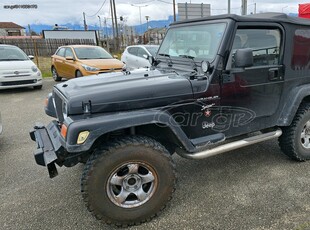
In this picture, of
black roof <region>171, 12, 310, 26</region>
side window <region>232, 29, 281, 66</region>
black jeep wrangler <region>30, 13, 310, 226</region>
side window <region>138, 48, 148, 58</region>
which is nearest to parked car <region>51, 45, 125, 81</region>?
side window <region>138, 48, 148, 58</region>

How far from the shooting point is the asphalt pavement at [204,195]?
2.64 metres

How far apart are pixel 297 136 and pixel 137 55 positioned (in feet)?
25.5

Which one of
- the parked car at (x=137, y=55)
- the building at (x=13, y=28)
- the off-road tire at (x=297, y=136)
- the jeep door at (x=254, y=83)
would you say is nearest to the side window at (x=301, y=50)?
the jeep door at (x=254, y=83)

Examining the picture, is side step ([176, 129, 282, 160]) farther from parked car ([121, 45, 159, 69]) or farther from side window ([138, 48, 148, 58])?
side window ([138, 48, 148, 58])

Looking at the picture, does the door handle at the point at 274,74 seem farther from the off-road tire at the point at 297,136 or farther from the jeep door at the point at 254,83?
the off-road tire at the point at 297,136

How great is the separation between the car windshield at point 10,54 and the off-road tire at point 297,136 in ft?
30.7

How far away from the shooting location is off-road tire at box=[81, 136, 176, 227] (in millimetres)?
2404

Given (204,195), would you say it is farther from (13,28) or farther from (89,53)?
(13,28)

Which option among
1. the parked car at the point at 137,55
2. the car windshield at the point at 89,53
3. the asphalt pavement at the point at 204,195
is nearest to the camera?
the asphalt pavement at the point at 204,195

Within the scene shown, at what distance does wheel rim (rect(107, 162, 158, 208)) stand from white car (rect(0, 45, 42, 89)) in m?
8.08

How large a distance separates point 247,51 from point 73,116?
6.06ft

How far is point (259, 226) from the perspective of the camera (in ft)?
8.34

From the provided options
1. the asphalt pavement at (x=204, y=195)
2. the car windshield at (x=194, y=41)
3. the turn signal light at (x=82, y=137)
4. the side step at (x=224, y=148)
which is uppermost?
the car windshield at (x=194, y=41)

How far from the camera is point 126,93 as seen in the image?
8.46 feet
